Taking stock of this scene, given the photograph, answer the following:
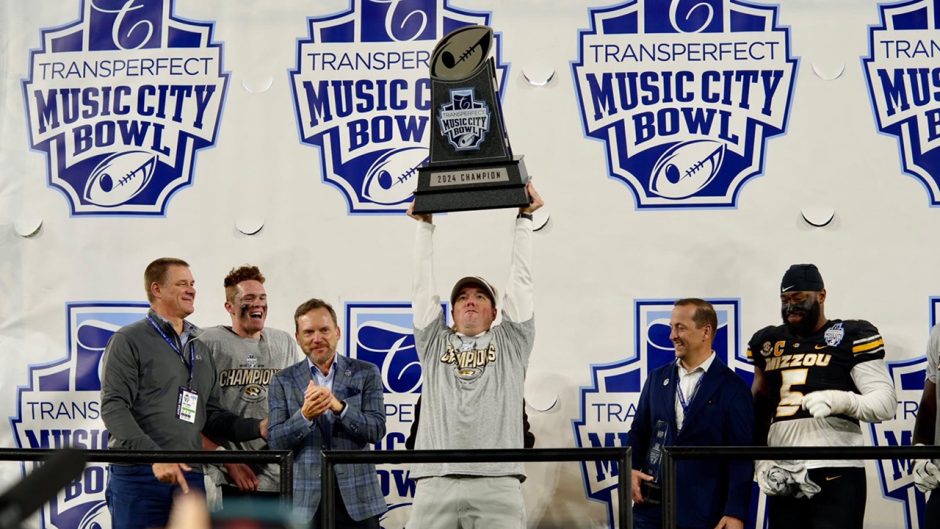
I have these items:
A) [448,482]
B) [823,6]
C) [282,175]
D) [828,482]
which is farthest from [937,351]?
[282,175]

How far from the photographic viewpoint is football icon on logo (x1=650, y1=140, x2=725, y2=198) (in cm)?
450

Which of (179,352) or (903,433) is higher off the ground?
(179,352)

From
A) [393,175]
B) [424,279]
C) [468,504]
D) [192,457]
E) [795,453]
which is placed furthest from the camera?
[393,175]

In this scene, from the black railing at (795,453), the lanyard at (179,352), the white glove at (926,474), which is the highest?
the lanyard at (179,352)

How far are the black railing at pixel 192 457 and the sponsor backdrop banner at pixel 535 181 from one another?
4.20ft

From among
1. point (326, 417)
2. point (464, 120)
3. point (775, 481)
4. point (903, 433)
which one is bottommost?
point (775, 481)

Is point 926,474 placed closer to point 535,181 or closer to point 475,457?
point 475,457

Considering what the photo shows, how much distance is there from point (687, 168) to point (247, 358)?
6.00ft

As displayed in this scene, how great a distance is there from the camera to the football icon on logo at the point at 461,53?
3.76 metres

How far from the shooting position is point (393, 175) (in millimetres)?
4582

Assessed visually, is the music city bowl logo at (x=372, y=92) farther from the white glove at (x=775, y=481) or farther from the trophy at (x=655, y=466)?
the white glove at (x=775, y=481)

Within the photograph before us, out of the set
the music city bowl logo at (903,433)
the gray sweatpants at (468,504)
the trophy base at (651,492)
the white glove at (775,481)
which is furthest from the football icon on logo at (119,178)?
the music city bowl logo at (903,433)

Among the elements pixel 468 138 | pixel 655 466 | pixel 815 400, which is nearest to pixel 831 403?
pixel 815 400

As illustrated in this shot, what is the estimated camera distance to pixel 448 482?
366 cm
